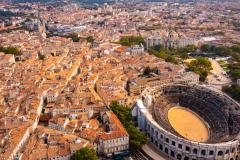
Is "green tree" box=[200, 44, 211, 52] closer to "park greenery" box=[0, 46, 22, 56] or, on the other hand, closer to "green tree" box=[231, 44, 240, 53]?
"green tree" box=[231, 44, 240, 53]

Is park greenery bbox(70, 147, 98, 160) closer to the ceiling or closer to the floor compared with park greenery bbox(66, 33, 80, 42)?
closer to the floor

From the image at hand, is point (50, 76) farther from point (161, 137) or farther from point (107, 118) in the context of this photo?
point (161, 137)

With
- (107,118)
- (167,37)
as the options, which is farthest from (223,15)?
(107,118)

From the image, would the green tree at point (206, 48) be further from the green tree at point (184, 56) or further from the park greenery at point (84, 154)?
the park greenery at point (84, 154)

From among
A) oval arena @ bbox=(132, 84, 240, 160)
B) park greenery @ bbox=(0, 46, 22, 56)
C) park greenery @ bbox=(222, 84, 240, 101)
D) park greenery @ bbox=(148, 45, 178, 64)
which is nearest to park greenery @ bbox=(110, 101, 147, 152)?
oval arena @ bbox=(132, 84, 240, 160)

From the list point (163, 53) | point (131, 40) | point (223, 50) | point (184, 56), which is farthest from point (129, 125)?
point (131, 40)

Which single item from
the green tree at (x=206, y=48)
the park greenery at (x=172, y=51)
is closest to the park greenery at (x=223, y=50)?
the green tree at (x=206, y=48)

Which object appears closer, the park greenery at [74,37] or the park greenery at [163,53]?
the park greenery at [163,53]

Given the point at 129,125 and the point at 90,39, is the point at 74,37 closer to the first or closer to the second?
the point at 90,39
